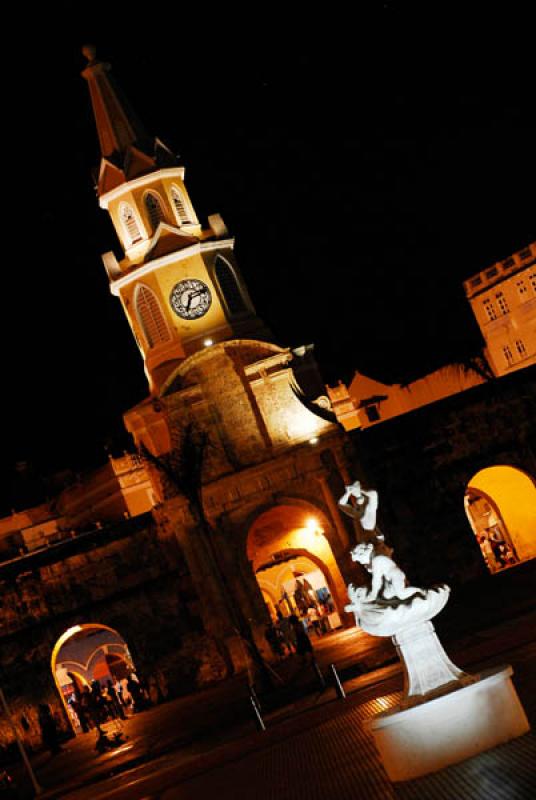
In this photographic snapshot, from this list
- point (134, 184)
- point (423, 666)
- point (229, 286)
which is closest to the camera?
point (423, 666)

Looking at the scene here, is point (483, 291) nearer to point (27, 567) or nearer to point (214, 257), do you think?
point (214, 257)

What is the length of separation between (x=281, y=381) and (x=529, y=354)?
24.3 metres

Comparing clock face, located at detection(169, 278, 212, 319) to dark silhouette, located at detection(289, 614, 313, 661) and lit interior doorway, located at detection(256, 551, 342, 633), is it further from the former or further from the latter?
dark silhouette, located at detection(289, 614, 313, 661)

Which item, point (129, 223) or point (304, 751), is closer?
point (304, 751)

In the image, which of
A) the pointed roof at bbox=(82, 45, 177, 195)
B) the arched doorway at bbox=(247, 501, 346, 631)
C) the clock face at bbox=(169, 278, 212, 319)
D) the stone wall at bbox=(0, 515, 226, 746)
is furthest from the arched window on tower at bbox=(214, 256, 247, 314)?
the stone wall at bbox=(0, 515, 226, 746)

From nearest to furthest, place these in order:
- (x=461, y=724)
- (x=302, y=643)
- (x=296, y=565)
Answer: (x=461, y=724)
(x=302, y=643)
(x=296, y=565)

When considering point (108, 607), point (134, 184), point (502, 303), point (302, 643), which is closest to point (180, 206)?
point (134, 184)

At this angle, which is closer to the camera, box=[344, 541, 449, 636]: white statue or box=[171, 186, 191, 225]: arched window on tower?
box=[344, 541, 449, 636]: white statue

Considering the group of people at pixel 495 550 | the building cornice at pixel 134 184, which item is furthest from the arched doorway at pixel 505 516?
the building cornice at pixel 134 184

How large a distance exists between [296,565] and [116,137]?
1935 centimetres

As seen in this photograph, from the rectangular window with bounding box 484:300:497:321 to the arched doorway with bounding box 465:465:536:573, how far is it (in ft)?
66.1

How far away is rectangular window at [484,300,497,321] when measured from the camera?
61787mm

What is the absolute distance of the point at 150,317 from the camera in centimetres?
4128

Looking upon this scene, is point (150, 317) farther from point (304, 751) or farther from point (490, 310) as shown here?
point (490, 310)
